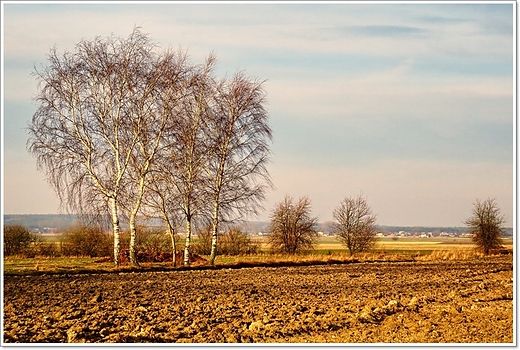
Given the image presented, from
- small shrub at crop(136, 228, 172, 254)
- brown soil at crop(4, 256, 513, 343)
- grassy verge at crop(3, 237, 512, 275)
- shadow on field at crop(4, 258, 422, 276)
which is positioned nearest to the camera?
brown soil at crop(4, 256, 513, 343)

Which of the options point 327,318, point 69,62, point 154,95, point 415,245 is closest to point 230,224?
point 154,95

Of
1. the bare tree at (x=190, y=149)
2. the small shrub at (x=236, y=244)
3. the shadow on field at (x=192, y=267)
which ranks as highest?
the bare tree at (x=190, y=149)

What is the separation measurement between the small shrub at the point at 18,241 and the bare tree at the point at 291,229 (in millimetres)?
16348

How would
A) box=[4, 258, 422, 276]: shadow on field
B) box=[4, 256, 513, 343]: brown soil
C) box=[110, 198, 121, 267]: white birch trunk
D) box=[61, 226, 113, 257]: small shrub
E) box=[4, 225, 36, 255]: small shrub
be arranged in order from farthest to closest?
1. box=[61, 226, 113, 257]: small shrub
2. box=[4, 225, 36, 255]: small shrub
3. box=[110, 198, 121, 267]: white birch trunk
4. box=[4, 258, 422, 276]: shadow on field
5. box=[4, 256, 513, 343]: brown soil

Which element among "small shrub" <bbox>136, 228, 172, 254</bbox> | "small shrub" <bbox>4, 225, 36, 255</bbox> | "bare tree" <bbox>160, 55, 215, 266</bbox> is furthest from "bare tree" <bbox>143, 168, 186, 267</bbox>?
"small shrub" <bbox>4, 225, 36, 255</bbox>

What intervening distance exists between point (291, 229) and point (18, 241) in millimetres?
18485

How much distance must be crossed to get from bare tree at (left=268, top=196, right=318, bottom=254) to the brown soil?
2314cm

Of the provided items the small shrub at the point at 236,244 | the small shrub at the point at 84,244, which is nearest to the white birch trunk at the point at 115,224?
the small shrub at the point at 84,244

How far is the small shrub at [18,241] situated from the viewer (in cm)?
3709

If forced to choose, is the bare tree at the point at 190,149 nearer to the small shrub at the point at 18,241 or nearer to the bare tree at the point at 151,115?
the bare tree at the point at 151,115

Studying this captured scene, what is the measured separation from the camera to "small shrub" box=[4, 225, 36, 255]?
37.1m

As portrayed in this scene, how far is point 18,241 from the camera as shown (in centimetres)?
3819

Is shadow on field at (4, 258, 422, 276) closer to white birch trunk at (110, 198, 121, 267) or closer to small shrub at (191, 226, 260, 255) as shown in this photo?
white birch trunk at (110, 198, 121, 267)

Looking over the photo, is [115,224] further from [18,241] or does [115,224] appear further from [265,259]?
[18,241]
